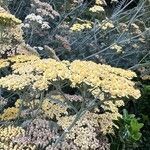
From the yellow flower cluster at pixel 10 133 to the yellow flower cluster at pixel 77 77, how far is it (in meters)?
0.30

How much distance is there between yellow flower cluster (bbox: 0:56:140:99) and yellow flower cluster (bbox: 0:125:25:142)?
30 centimetres

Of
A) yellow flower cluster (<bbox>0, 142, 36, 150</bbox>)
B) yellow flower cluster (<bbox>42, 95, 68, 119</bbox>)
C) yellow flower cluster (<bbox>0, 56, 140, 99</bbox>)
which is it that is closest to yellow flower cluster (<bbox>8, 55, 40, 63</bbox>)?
yellow flower cluster (<bbox>0, 56, 140, 99</bbox>)

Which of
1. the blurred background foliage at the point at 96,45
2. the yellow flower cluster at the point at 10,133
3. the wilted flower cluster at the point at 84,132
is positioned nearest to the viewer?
the yellow flower cluster at the point at 10,133

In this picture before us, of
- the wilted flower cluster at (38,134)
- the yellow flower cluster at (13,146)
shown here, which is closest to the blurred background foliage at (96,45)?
the wilted flower cluster at (38,134)

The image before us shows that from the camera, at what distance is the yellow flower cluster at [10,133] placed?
270cm

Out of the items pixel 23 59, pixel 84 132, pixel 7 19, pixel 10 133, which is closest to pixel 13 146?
pixel 10 133

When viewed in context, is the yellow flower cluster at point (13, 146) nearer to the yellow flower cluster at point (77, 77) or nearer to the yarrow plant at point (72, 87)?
the yarrow plant at point (72, 87)

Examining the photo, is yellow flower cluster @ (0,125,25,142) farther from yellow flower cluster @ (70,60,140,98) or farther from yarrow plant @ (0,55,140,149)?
yellow flower cluster @ (70,60,140,98)

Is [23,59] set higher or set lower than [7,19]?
lower

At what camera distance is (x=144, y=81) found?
5043 mm

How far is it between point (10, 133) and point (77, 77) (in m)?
0.59

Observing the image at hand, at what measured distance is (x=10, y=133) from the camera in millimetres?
2732

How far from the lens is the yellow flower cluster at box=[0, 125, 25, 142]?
2.70 meters

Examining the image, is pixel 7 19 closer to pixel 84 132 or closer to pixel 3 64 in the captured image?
pixel 3 64
